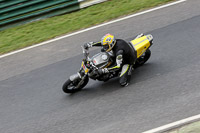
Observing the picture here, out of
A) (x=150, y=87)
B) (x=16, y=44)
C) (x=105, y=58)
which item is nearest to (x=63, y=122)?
(x=105, y=58)

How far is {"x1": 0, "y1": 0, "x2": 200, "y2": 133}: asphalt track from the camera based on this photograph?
22.6 feet

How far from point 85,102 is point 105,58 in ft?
4.14

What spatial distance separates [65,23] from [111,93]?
4.87m

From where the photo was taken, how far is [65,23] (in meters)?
11.7

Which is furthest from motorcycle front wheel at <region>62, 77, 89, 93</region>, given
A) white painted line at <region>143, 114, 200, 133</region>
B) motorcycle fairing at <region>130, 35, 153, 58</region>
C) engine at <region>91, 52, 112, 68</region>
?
white painted line at <region>143, 114, 200, 133</region>

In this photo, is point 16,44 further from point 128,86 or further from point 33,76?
point 128,86

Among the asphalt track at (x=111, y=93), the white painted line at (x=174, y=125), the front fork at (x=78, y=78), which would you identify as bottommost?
the white painted line at (x=174, y=125)

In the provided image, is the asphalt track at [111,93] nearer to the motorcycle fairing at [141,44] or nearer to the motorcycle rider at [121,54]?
the motorcycle rider at [121,54]

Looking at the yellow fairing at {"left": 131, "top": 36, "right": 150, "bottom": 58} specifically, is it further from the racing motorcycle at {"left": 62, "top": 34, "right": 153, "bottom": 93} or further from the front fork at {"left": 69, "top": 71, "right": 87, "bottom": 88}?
the front fork at {"left": 69, "top": 71, "right": 87, "bottom": 88}

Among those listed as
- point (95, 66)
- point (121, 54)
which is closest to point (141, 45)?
point (121, 54)

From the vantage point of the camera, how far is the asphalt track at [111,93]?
6.88m

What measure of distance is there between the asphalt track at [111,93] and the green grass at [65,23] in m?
0.91

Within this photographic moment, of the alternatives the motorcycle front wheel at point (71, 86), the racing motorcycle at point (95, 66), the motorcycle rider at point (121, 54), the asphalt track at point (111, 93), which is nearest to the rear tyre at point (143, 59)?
the asphalt track at point (111, 93)

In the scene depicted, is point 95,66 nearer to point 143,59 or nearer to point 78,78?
point 78,78
